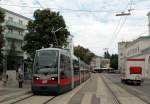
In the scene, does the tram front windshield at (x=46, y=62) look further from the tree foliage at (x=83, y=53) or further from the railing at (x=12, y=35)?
the tree foliage at (x=83, y=53)

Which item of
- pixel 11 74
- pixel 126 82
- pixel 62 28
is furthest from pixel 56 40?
pixel 11 74

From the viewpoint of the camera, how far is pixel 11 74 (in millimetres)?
34531

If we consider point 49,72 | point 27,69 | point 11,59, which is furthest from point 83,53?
point 49,72

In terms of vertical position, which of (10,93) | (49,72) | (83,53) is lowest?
(10,93)

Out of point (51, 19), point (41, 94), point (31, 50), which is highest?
point (51, 19)

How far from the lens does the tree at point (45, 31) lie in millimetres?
65812

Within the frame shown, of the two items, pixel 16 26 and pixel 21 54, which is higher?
pixel 16 26

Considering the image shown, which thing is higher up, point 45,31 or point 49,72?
point 45,31

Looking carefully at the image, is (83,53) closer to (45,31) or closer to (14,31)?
(14,31)

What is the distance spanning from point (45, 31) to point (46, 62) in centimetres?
3999

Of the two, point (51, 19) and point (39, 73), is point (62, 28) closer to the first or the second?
point (51, 19)

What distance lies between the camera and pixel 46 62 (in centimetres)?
2709

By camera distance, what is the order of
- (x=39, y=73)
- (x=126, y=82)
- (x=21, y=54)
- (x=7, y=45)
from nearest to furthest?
(x=39, y=73) < (x=126, y=82) < (x=7, y=45) < (x=21, y=54)

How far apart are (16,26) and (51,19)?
19.6 m
